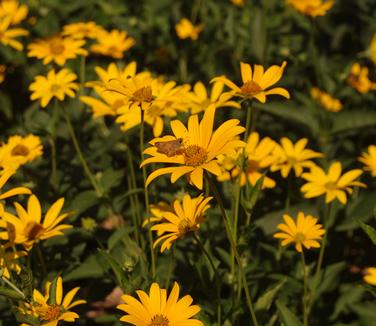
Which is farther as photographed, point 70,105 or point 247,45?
point 247,45

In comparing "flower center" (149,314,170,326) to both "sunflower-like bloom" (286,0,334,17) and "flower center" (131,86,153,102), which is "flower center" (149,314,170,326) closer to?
"flower center" (131,86,153,102)

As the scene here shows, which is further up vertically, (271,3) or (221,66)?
(271,3)

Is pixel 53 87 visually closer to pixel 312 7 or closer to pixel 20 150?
pixel 20 150

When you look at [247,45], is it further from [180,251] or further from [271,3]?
[180,251]

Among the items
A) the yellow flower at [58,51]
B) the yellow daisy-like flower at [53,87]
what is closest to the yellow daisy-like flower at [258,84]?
the yellow daisy-like flower at [53,87]

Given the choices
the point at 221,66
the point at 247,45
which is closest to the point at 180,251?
the point at 221,66

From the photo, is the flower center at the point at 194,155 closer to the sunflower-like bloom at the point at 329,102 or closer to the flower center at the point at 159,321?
the flower center at the point at 159,321
